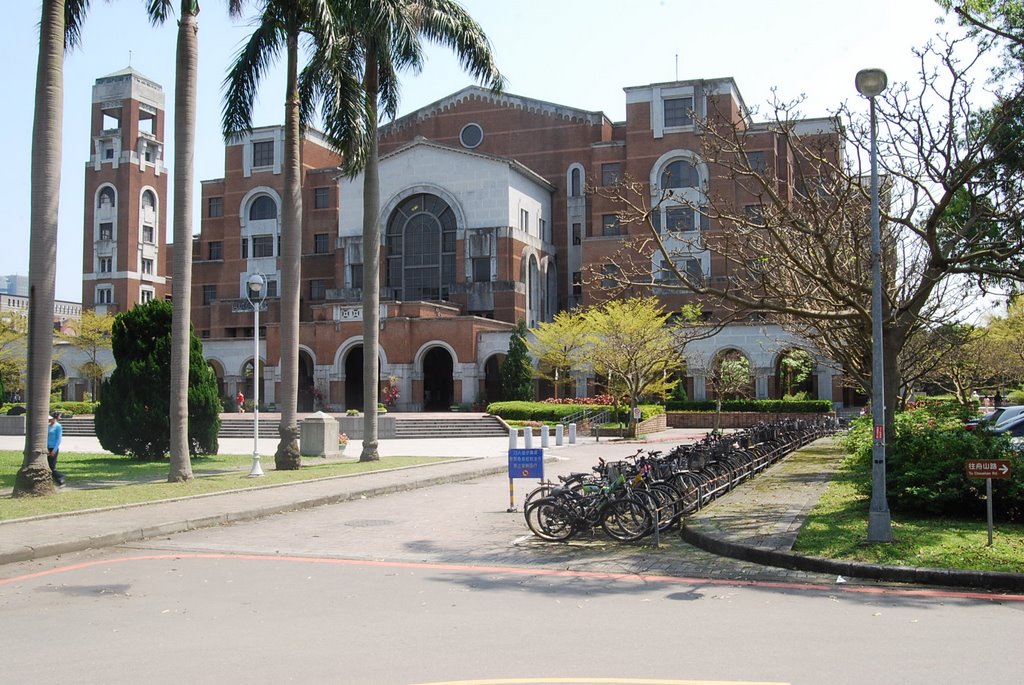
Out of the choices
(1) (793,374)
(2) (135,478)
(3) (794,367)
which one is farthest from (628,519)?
(1) (793,374)

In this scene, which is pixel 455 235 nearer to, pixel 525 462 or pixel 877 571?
pixel 525 462

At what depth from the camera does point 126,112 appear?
76188mm

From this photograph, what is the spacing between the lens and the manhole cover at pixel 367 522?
14.1 metres

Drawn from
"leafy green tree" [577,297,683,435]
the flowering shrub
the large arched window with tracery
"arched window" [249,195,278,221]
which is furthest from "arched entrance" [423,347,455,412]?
"arched window" [249,195,278,221]

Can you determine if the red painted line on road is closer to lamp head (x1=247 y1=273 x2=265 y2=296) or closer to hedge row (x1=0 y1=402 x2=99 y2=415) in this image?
lamp head (x1=247 y1=273 x2=265 y2=296)

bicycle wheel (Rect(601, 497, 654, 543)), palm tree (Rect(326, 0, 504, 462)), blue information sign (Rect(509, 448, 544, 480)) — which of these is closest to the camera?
bicycle wheel (Rect(601, 497, 654, 543))

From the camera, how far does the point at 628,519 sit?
1221 cm

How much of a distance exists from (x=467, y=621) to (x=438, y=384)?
5386 centimetres

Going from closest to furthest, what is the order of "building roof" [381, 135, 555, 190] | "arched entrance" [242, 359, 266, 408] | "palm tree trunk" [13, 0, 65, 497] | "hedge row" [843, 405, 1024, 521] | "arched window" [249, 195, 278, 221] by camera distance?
"hedge row" [843, 405, 1024, 521], "palm tree trunk" [13, 0, 65, 497], "building roof" [381, 135, 555, 190], "arched entrance" [242, 359, 266, 408], "arched window" [249, 195, 278, 221]

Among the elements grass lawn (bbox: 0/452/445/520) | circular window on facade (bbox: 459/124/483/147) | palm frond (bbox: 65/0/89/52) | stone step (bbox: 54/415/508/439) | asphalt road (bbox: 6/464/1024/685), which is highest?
circular window on facade (bbox: 459/124/483/147)

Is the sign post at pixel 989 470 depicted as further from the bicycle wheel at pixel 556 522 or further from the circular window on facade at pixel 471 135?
the circular window on facade at pixel 471 135

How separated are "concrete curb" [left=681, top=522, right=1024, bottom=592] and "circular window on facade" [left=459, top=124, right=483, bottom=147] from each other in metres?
60.7

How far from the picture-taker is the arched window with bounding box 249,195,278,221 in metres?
70.5

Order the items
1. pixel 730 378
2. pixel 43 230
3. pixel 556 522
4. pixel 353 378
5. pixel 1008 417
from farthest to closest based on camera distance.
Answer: pixel 353 378
pixel 730 378
pixel 1008 417
pixel 43 230
pixel 556 522
